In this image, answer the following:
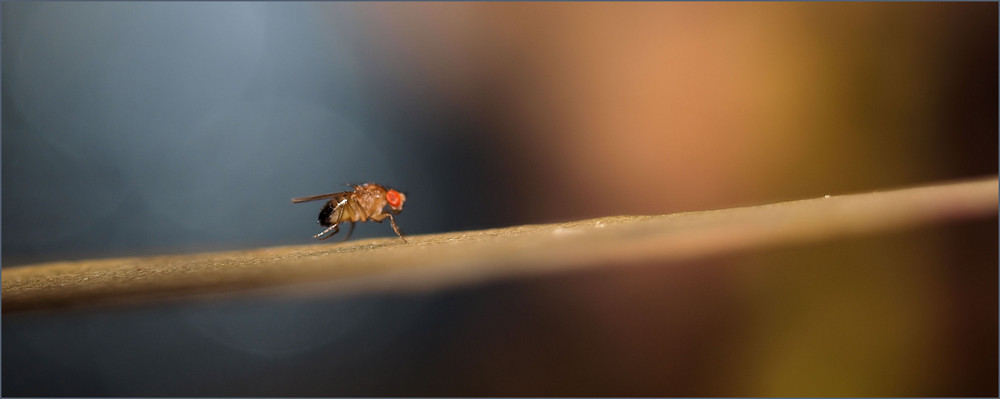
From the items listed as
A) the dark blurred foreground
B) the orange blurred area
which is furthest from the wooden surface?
the orange blurred area

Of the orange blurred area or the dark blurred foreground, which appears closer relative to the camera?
the dark blurred foreground

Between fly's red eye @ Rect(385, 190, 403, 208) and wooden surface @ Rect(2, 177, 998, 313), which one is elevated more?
wooden surface @ Rect(2, 177, 998, 313)

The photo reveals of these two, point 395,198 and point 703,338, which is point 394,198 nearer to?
point 395,198

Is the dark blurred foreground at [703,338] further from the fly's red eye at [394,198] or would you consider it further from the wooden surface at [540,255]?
the fly's red eye at [394,198]

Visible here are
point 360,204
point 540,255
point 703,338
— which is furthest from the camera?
point 360,204

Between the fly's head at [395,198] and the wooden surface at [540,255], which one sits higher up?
the wooden surface at [540,255]

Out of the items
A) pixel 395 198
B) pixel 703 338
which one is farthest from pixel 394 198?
pixel 703 338

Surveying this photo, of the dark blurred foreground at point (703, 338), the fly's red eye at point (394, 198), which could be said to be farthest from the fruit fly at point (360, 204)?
the dark blurred foreground at point (703, 338)

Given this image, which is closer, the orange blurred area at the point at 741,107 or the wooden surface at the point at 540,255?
the wooden surface at the point at 540,255

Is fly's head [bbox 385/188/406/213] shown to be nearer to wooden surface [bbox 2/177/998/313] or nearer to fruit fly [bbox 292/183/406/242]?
fruit fly [bbox 292/183/406/242]

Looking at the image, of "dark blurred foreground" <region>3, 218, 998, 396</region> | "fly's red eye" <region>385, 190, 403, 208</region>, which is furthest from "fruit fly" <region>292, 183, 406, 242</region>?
"dark blurred foreground" <region>3, 218, 998, 396</region>
